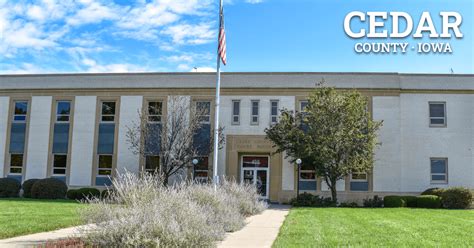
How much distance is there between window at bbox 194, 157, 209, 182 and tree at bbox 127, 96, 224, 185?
91 centimetres

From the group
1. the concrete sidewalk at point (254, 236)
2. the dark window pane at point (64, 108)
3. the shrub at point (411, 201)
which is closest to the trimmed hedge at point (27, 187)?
the dark window pane at point (64, 108)

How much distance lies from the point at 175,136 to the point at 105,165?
21.7 feet

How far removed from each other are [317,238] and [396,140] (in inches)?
874

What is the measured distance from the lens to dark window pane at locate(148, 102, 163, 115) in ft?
110

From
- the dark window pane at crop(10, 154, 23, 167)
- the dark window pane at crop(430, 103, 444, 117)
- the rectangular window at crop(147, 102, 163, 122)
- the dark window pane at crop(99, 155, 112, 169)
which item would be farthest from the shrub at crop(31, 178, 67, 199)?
the dark window pane at crop(430, 103, 444, 117)

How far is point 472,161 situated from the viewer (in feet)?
102

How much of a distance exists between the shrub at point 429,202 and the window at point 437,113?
698 cm

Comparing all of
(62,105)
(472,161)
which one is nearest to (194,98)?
(62,105)

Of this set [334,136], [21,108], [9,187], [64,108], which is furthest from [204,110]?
[21,108]

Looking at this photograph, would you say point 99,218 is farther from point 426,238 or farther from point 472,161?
point 472,161

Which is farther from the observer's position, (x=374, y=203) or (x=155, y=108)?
(x=155, y=108)

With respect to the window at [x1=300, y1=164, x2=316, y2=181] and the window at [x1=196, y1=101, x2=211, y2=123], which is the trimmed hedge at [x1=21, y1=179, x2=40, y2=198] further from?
the window at [x1=300, y1=164, x2=316, y2=181]

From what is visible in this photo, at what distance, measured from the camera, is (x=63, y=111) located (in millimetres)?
34875

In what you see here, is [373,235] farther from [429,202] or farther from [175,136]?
[175,136]
